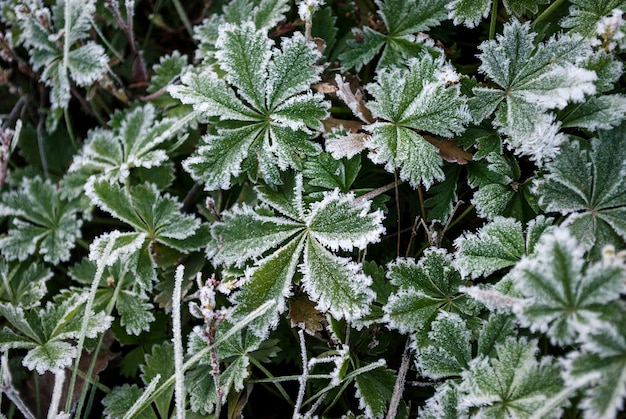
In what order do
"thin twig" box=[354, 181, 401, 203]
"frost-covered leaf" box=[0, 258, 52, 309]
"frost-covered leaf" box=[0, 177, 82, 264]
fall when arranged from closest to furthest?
"thin twig" box=[354, 181, 401, 203] < "frost-covered leaf" box=[0, 258, 52, 309] < "frost-covered leaf" box=[0, 177, 82, 264]

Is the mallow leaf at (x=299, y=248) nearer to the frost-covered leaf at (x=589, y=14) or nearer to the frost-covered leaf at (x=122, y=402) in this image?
the frost-covered leaf at (x=122, y=402)

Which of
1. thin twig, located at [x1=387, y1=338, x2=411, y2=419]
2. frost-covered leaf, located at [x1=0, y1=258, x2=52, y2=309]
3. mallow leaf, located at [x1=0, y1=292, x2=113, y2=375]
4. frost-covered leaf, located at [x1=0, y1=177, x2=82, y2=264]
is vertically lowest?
thin twig, located at [x1=387, y1=338, x2=411, y2=419]

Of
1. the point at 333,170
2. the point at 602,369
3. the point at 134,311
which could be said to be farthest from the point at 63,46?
the point at 602,369

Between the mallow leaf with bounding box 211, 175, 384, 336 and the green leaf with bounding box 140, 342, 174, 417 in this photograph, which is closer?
the mallow leaf with bounding box 211, 175, 384, 336

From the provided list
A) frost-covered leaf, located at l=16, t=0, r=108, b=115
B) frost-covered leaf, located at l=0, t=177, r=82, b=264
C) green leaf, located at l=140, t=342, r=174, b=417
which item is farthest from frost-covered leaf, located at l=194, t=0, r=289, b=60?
green leaf, located at l=140, t=342, r=174, b=417

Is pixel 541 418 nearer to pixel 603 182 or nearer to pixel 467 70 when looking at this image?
pixel 603 182

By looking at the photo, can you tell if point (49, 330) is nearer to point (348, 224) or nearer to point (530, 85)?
point (348, 224)

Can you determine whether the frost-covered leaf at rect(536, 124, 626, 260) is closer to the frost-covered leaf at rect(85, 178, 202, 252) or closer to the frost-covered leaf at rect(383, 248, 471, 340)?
the frost-covered leaf at rect(383, 248, 471, 340)
